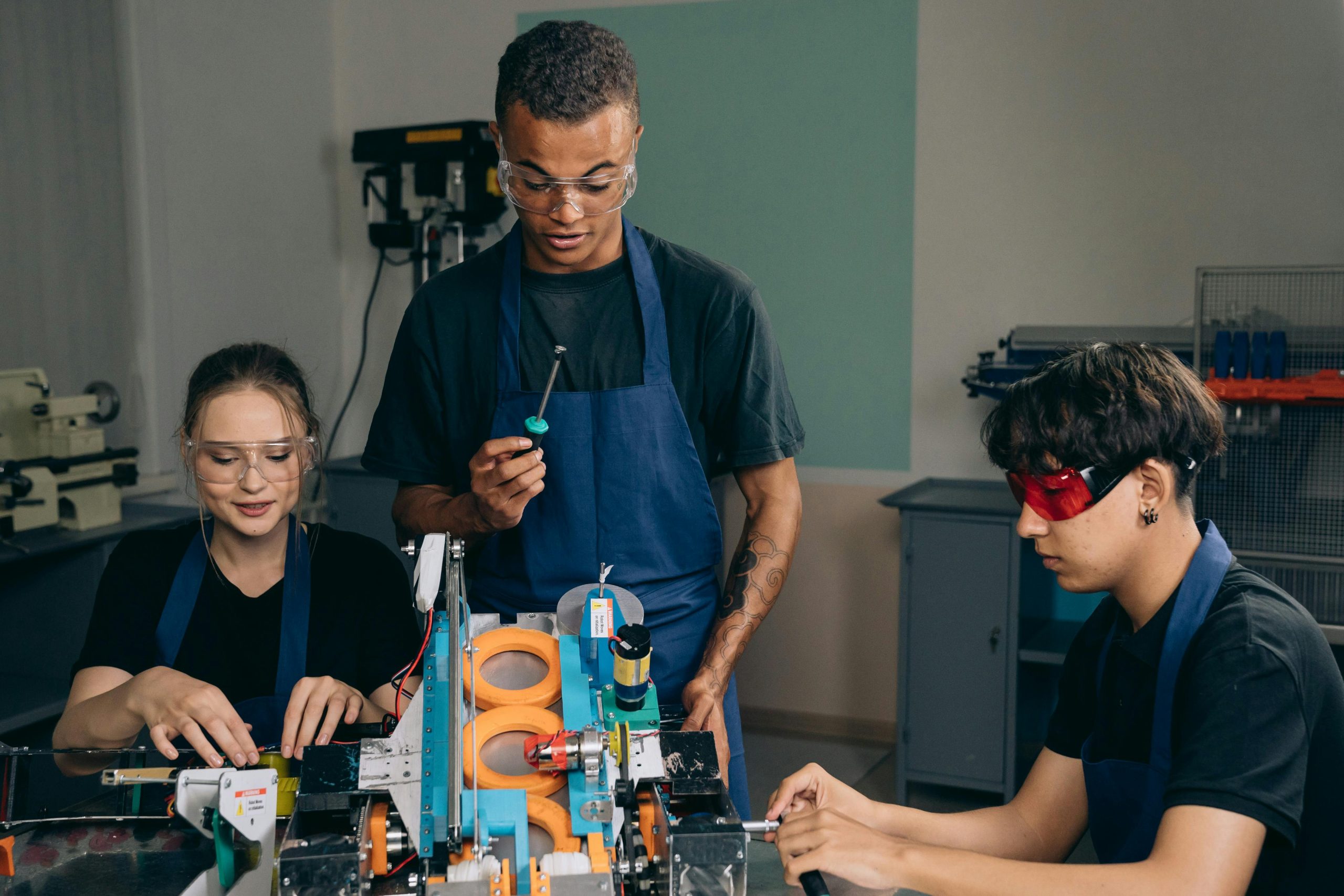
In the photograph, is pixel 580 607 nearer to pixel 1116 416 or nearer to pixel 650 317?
pixel 650 317

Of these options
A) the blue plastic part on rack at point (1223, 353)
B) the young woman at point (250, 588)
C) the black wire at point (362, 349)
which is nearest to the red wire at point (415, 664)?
the young woman at point (250, 588)

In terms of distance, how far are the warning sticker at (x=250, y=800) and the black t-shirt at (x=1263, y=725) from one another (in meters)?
0.91

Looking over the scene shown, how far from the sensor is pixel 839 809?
4.54 ft

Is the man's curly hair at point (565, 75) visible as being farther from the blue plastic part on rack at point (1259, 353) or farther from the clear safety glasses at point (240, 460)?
the blue plastic part on rack at point (1259, 353)

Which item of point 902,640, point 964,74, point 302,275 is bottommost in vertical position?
point 902,640

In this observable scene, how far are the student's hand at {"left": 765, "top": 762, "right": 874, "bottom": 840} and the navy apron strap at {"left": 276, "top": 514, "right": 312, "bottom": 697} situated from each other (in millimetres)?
757

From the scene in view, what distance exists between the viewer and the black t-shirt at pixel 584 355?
1726 millimetres

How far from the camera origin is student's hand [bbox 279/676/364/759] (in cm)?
141

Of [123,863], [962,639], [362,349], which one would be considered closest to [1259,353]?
[962,639]

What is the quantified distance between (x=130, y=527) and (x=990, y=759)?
2334mm

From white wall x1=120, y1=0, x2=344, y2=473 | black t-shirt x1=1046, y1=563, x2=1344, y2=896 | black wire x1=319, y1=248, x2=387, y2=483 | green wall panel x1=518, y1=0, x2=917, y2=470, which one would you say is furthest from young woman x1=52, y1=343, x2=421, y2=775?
black wire x1=319, y1=248, x2=387, y2=483

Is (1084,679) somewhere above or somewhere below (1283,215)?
below

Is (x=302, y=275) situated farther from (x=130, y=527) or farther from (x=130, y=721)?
(x=130, y=721)

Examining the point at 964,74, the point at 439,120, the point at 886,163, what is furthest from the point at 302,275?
the point at 964,74
